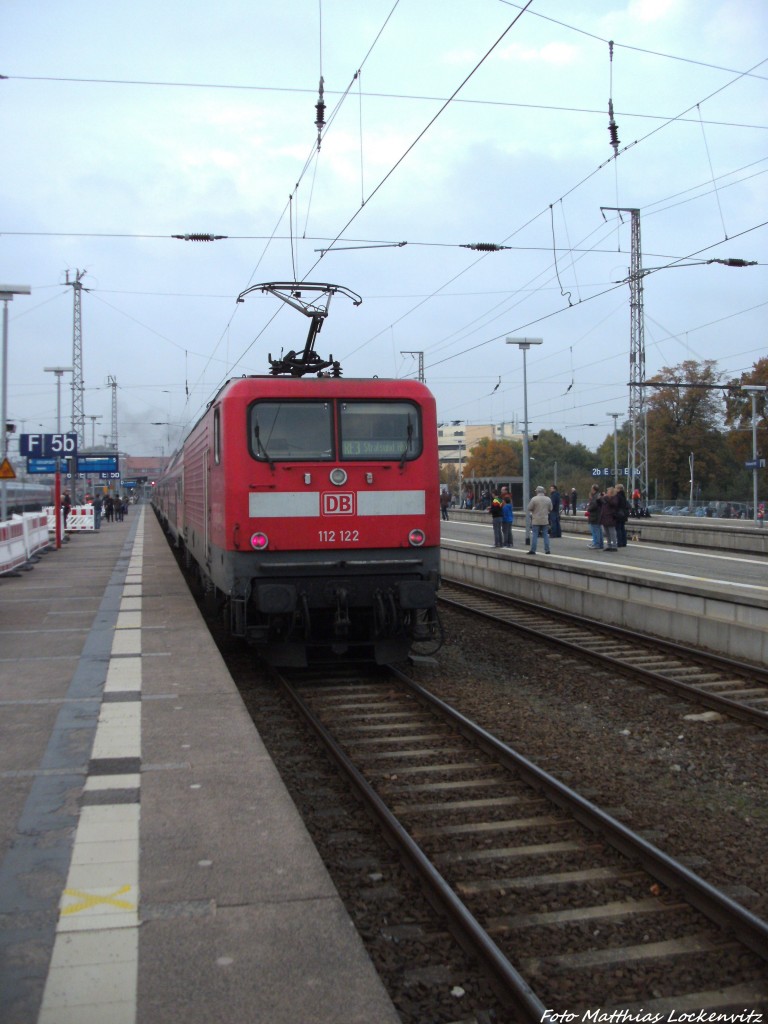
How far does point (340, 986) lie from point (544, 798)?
2.78 meters

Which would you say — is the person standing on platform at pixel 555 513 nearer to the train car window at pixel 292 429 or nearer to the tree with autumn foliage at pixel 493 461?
the train car window at pixel 292 429

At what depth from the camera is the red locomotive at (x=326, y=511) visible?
9.12 m

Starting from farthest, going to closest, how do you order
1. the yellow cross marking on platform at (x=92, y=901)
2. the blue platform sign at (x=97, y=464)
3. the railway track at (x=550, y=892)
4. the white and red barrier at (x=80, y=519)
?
the blue platform sign at (x=97, y=464), the white and red barrier at (x=80, y=519), the yellow cross marking on platform at (x=92, y=901), the railway track at (x=550, y=892)

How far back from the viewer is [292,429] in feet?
30.8

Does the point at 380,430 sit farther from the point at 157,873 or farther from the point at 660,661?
the point at 157,873

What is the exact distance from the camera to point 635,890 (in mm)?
4496

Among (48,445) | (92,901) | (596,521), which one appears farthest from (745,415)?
(92,901)

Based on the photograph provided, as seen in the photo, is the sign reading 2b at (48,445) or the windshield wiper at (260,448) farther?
the sign reading 2b at (48,445)

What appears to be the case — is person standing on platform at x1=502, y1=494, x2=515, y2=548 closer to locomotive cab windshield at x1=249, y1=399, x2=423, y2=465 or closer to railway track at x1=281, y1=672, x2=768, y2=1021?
locomotive cab windshield at x1=249, y1=399, x2=423, y2=465

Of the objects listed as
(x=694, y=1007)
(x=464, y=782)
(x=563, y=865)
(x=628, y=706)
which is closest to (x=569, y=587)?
(x=628, y=706)

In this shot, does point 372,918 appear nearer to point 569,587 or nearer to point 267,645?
point 267,645

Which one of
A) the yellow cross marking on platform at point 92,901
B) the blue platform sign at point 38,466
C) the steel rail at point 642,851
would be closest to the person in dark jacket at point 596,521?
the steel rail at point 642,851

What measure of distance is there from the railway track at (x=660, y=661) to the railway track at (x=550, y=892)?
262 centimetres

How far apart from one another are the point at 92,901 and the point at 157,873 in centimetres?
36
